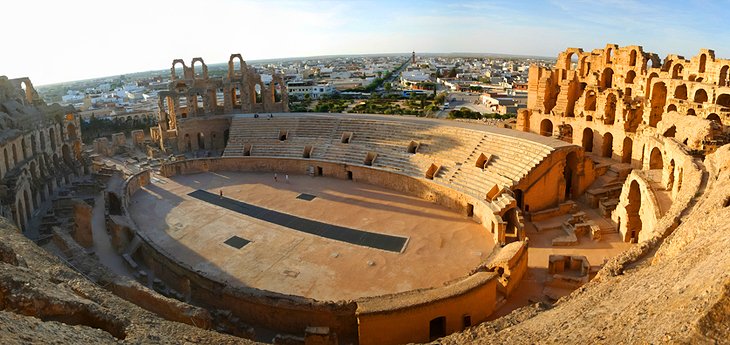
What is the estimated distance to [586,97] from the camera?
2570cm

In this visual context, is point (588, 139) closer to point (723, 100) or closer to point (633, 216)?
point (723, 100)

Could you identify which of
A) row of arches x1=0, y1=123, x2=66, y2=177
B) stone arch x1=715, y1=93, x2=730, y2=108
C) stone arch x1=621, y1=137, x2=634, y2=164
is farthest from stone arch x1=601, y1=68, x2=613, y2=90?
row of arches x1=0, y1=123, x2=66, y2=177

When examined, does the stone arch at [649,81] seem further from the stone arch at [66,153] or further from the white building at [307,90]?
the white building at [307,90]

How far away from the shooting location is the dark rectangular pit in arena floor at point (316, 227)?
1672cm

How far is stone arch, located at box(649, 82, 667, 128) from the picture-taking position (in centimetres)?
2259

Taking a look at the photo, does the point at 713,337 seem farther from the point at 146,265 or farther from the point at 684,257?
the point at 146,265

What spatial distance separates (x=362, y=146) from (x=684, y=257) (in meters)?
18.0

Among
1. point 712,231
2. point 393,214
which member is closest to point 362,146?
point 393,214

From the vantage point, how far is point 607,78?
29172 mm

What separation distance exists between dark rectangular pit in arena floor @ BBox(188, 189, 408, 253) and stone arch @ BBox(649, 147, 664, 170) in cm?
1060

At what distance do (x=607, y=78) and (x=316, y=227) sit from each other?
68.7 ft

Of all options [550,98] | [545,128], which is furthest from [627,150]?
[550,98]

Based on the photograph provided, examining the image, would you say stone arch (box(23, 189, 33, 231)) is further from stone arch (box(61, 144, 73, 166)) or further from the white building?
the white building

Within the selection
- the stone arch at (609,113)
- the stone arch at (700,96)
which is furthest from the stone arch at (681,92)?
the stone arch at (609,113)
